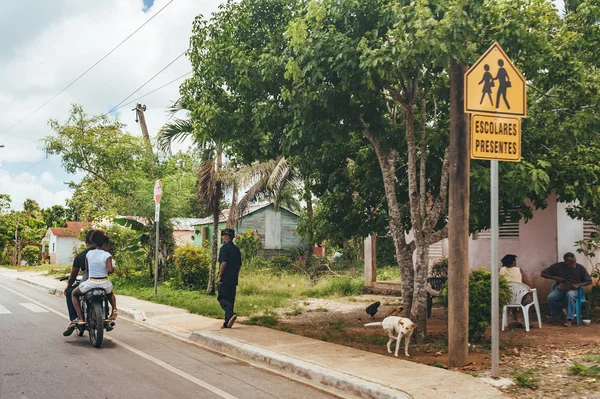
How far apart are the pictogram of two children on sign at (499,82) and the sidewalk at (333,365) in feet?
11.1

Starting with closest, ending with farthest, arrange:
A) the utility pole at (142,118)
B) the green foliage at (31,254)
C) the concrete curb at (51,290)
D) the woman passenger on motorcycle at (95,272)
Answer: the woman passenger on motorcycle at (95,272), the concrete curb at (51,290), the utility pole at (142,118), the green foliage at (31,254)

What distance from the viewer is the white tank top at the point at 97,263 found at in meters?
9.49

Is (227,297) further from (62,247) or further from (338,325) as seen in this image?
(62,247)

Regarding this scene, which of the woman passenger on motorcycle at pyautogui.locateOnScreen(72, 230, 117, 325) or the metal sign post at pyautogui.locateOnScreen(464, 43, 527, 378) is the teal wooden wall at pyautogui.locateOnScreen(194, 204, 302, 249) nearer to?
the woman passenger on motorcycle at pyautogui.locateOnScreen(72, 230, 117, 325)

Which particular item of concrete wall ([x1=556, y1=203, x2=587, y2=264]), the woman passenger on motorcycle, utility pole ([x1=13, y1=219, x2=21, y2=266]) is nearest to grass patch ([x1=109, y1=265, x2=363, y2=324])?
the woman passenger on motorcycle

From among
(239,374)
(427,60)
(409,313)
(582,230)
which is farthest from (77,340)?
(582,230)

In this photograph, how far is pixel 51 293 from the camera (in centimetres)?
2072

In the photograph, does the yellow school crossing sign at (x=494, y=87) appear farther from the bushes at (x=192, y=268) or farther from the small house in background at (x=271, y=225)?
the small house in background at (x=271, y=225)

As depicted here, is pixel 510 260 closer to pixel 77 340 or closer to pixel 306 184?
pixel 306 184

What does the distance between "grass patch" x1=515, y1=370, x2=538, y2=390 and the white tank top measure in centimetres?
641

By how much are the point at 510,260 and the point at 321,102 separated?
495 cm

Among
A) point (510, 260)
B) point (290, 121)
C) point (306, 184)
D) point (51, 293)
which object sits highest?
point (290, 121)

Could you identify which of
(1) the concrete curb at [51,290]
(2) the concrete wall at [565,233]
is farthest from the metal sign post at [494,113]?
(1) the concrete curb at [51,290]

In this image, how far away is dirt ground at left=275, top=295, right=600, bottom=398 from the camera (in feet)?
22.8
